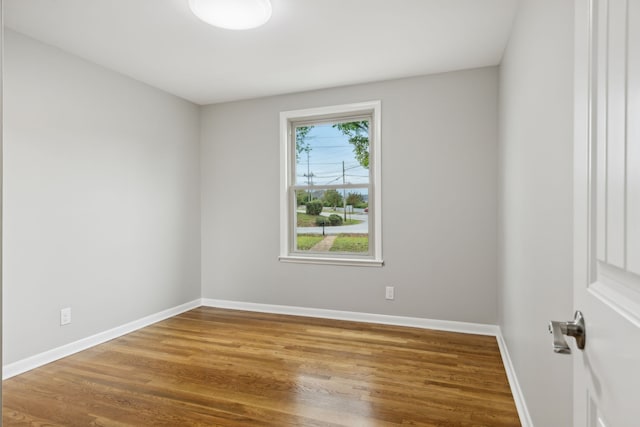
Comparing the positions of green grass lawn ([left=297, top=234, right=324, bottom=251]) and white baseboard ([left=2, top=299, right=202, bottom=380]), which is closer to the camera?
white baseboard ([left=2, top=299, right=202, bottom=380])

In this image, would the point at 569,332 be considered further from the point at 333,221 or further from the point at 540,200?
the point at 333,221

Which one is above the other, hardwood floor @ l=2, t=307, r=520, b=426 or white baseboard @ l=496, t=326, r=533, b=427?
white baseboard @ l=496, t=326, r=533, b=427

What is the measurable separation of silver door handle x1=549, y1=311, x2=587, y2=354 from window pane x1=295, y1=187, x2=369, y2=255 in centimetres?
313

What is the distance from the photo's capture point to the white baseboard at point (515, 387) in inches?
75.1

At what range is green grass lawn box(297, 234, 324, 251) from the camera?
4.11 meters

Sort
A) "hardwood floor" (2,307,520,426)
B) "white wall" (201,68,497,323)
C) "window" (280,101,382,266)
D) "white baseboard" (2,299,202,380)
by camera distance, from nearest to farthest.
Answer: "hardwood floor" (2,307,520,426)
"white baseboard" (2,299,202,380)
"white wall" (201,68,497,323)
"window" (280,101,382,266)

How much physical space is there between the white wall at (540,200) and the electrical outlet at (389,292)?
4.00ft

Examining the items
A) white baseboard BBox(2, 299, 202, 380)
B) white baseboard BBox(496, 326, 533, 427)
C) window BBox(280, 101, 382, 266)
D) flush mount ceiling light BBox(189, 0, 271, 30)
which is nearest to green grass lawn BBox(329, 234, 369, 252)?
window BBox(280, 101, 382, 266)

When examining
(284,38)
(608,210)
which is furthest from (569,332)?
(284,38)

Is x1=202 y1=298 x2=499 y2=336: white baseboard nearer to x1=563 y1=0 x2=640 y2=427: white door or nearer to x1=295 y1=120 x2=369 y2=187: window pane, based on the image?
x1=295 y1=120 x2=369 y2=187: window pane

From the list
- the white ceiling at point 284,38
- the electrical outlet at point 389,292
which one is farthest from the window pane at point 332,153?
the electrical outlet at point 389,292

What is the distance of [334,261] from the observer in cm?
390

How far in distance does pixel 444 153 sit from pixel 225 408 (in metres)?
2.80

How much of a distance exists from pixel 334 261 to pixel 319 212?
0.58 m
